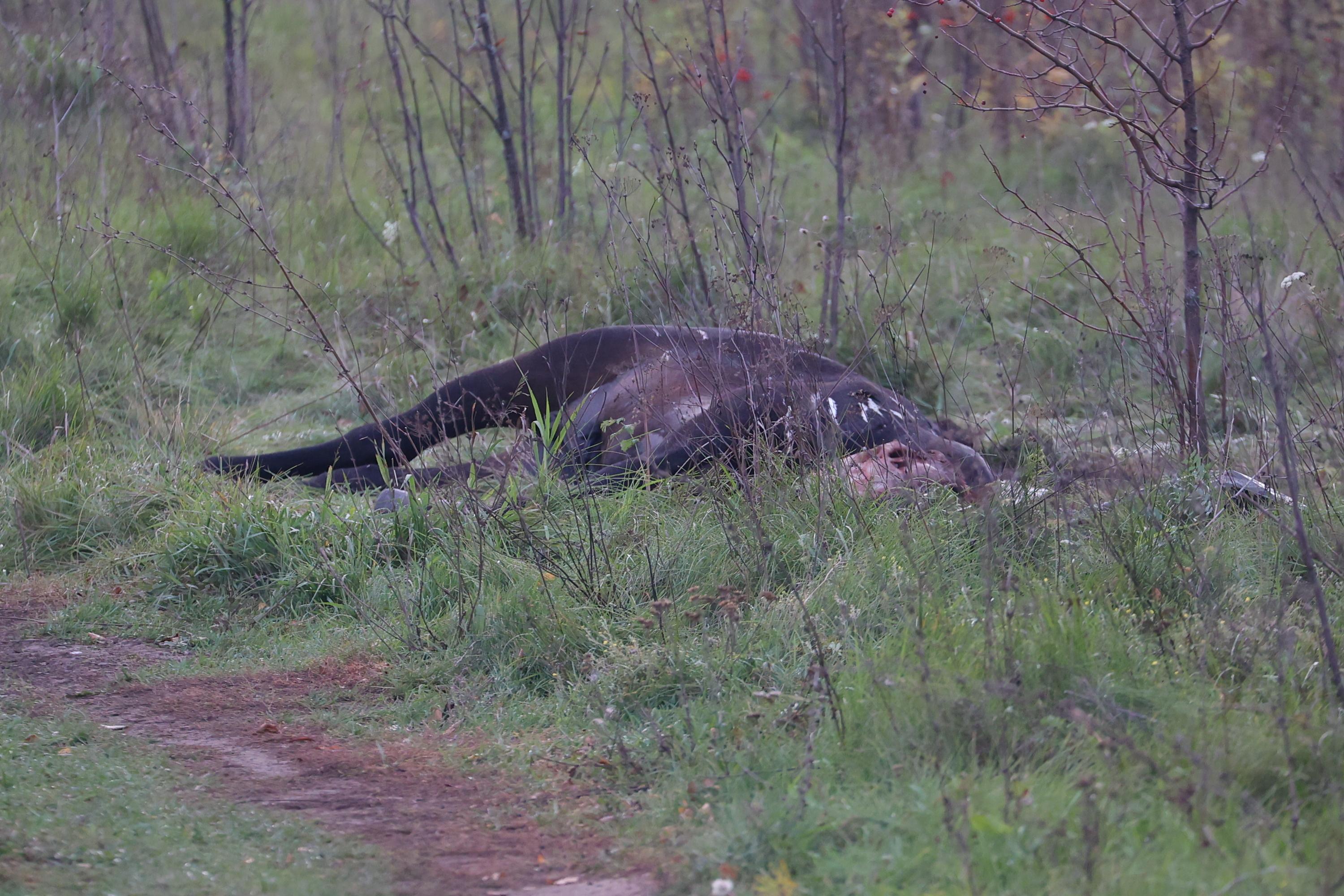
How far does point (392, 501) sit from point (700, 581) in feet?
4.45

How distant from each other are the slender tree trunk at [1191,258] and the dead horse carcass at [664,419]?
811 mm

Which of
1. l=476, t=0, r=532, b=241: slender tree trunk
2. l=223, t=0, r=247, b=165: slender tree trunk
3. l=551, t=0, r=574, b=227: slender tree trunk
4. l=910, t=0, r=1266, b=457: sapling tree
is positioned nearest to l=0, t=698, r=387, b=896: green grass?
l=910, t=0, r=1266, b=457: sapling tree

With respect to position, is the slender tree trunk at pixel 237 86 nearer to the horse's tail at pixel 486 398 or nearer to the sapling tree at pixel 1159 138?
the horse's tail at pixel 486 398

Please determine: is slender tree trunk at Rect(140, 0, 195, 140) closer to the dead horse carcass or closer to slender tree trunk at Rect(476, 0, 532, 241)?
slender tree trunk at Rect(476, 0, 532, 241)

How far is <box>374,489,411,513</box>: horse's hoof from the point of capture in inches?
179

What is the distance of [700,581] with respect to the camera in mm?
4000

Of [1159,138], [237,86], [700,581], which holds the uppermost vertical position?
[237,86]

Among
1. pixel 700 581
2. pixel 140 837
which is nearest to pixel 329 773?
pixel 140 837

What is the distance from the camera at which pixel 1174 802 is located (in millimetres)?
2436

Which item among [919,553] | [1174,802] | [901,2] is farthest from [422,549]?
[901,2]

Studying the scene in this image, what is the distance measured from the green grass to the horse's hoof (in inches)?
60.5

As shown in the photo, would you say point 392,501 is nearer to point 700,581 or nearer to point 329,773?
point 700,581

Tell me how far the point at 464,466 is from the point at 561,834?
2.68 metres

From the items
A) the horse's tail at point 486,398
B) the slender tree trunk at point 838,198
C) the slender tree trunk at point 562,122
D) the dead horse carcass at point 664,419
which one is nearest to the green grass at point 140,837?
the dead horse carcass at point 664,419
